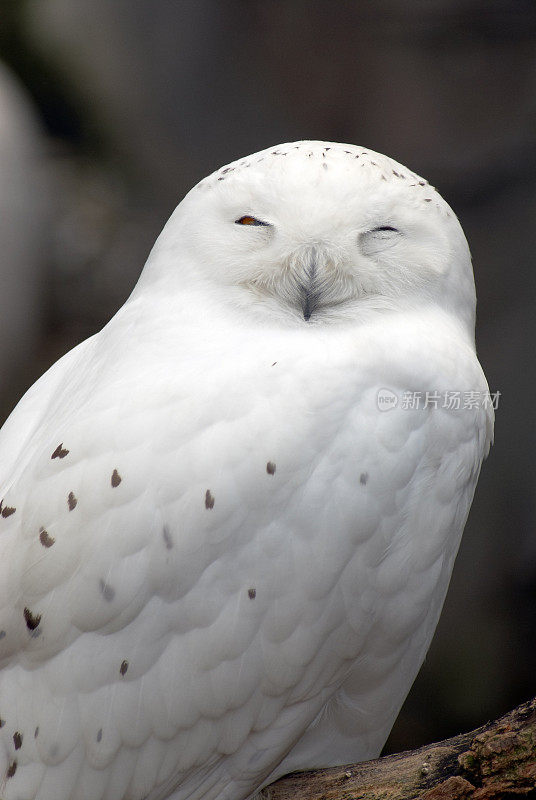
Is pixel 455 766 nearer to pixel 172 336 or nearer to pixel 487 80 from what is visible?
pixel 172 336

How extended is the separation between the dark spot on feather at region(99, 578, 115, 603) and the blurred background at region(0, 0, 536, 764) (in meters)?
2.26

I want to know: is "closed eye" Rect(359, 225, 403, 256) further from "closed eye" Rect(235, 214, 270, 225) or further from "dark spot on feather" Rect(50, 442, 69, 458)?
"dark spot on feather" Rect(50, 442, 69, 458)

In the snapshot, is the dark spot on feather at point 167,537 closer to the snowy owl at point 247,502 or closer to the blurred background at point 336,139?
the snowy owl at point 247,502

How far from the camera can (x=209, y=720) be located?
1369 millimetres

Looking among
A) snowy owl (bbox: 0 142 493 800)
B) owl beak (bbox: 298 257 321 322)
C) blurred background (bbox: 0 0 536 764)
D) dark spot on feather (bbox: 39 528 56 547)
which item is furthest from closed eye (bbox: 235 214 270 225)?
blurred background (bbox: 0 0 536 764)

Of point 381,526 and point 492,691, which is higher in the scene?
point 381,526

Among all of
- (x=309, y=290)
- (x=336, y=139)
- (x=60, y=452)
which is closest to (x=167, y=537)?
(x=60, y=452)

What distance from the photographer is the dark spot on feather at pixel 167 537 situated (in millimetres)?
1298

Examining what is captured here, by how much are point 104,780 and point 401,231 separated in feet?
3.54

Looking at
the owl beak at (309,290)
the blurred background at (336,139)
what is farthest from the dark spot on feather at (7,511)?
the blurred background at (336,139)

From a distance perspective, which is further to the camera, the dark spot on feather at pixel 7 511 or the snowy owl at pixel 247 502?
the dark spot on feather at pixel 7 511

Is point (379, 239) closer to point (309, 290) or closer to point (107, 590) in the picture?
point (309, 290)

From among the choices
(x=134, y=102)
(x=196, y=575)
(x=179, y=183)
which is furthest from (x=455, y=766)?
(x=134, y=102)

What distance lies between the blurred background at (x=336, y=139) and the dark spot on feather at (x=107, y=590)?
2.26 metres
